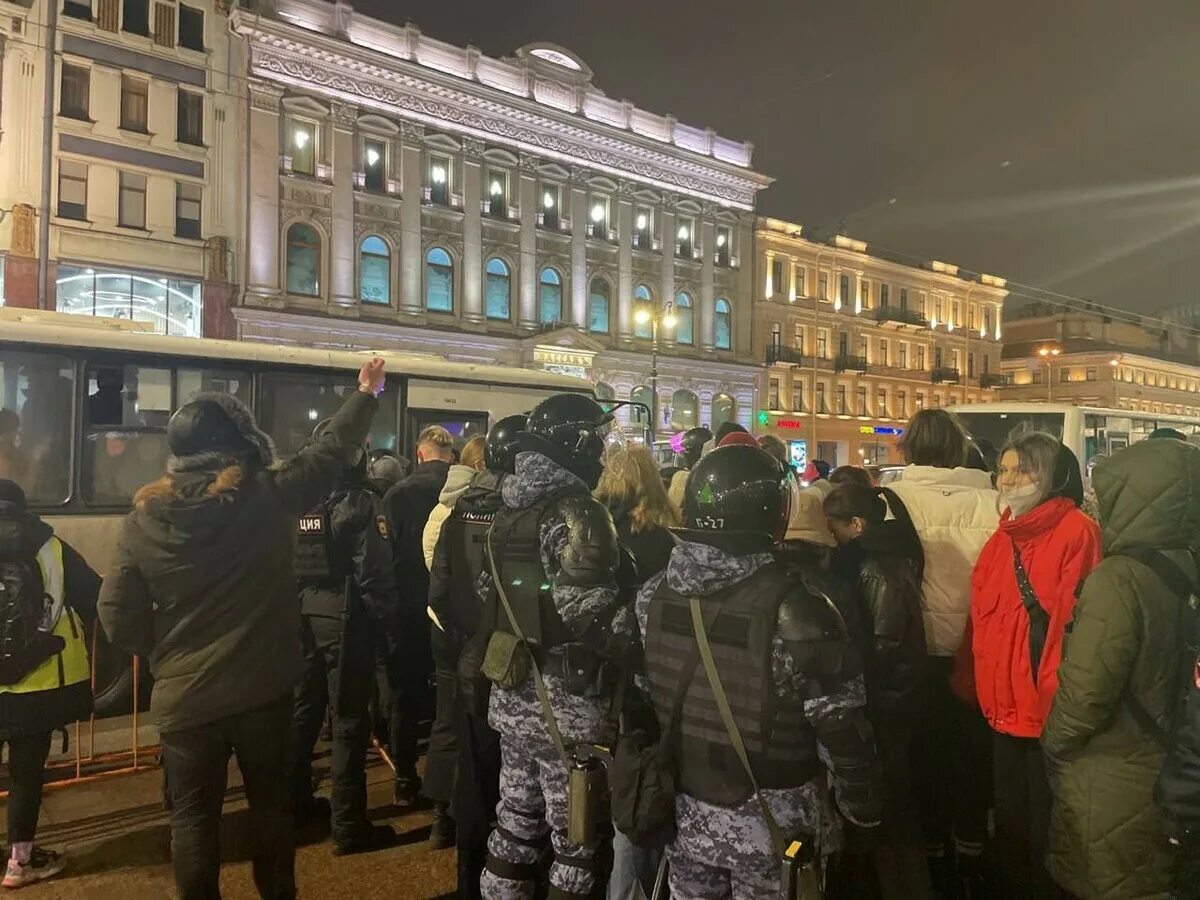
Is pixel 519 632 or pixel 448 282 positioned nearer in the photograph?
pixel 519 632

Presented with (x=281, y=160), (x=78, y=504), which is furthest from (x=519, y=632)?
(x=281, y=160)

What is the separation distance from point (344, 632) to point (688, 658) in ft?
9.50

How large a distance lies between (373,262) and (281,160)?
183 inches

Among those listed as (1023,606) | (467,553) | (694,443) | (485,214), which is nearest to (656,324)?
(485,214)

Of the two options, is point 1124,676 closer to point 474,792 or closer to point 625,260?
point 474,792

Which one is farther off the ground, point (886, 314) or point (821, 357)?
point (886, 314)

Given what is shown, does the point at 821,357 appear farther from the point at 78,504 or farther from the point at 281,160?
the point at 78,504

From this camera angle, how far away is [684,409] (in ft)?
133

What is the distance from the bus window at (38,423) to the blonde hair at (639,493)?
5.62 meters

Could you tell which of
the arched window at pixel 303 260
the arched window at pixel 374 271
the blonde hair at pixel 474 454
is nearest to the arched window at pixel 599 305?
the arched window at pixel 374 271

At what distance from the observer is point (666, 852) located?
2.62 m

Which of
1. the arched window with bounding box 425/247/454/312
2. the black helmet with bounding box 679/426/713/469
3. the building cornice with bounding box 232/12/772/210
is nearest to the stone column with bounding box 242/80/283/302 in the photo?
the building cornice with bounding box 232/12/772/210

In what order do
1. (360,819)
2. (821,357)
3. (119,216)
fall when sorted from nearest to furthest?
(360,819) → (119,216) → (821,357)

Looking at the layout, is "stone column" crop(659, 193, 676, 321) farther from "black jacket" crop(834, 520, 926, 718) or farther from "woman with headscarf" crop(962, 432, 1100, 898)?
"woman with headscarf" crop(962, 432, 1100, 898)
